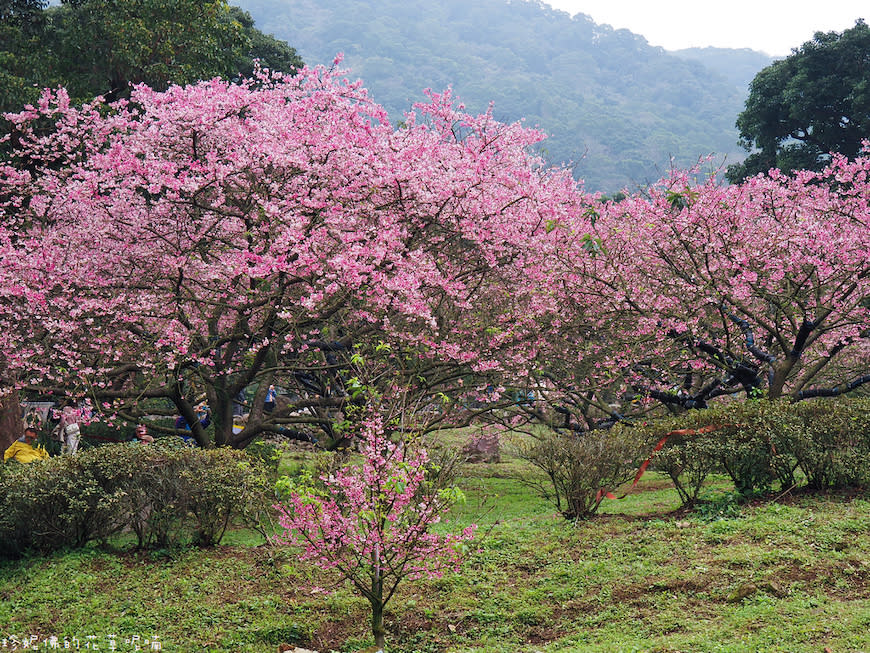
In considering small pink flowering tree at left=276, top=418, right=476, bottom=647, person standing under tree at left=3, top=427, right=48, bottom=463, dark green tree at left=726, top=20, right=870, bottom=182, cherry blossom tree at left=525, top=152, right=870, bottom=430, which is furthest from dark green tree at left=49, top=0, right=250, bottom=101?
dark green tree at left=726, top=20, right=870, bottom=182

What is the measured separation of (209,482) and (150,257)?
14.3 ft

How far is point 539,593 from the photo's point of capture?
6.44 meters

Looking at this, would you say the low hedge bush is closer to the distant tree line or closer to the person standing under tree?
the person standing under tree

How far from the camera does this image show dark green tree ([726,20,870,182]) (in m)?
25.6

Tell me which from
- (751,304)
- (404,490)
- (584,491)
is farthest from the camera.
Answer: (751,304)

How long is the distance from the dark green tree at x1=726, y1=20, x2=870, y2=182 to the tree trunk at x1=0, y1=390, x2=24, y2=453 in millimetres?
24512

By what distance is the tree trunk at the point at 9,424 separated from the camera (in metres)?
11.6

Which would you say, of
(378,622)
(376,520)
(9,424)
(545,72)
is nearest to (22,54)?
(9,424)

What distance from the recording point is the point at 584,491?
850 centimetres

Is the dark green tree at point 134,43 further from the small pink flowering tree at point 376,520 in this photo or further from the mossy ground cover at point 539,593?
the small pink flowering tree at point 376,520

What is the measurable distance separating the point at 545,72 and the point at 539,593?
130 metres

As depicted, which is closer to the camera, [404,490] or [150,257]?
[404,490]

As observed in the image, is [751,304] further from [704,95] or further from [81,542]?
[704,95]

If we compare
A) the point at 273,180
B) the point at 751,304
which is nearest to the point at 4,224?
the point at 273,180
